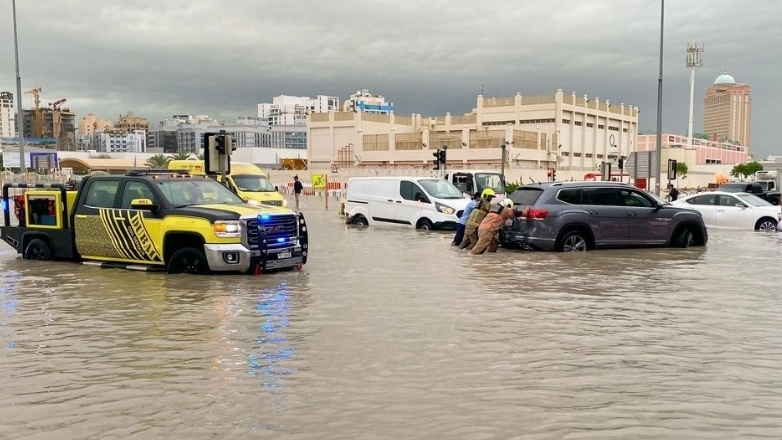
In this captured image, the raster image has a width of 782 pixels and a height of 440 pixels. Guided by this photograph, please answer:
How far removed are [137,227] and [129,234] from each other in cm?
30

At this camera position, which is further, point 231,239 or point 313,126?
point 313,126

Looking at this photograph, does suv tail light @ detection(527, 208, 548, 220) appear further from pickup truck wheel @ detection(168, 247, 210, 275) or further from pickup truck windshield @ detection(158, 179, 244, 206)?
pickup truck wheel @ detection(168, 247, 210, 275)

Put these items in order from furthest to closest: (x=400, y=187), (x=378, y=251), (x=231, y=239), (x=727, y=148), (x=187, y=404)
A: (x=727, y=148), (x=400, y=187), (x=378, y=251), (x=231, y=239), (x=187, y=404)

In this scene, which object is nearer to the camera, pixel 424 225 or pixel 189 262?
pixel 189 262

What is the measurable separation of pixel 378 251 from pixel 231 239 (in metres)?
5.67

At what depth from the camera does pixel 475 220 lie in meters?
16.6

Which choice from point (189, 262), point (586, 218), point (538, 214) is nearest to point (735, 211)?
point (586, 218)

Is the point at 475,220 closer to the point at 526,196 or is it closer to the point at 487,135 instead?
the point at 526,196

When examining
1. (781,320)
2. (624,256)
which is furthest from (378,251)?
(781,320)

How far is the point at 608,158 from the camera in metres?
97.9

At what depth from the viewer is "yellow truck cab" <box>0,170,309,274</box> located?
1148 centimetres

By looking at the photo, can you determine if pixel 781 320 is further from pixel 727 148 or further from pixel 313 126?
pixel 727 148

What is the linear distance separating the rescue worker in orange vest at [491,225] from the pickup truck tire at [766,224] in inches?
419

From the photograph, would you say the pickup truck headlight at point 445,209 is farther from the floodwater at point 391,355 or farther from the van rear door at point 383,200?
the floodwater at point 391,355
